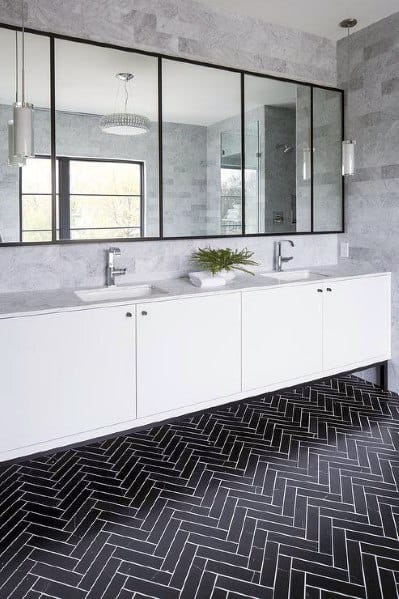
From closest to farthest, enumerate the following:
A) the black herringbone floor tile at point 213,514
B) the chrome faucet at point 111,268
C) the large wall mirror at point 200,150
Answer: the black herringbone floor tile at point 213,514, the chrome faucet at point 111,268, the large wall mirror at point 200,150

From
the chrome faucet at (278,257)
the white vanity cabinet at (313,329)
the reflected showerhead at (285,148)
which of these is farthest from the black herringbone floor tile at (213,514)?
the reflected showerhead at (285,148)

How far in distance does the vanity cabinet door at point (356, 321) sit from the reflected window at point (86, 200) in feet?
4.66

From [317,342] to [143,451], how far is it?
4.55ft

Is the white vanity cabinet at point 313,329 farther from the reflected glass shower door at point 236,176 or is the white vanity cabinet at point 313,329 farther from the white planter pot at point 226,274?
the reflected glass shower door at point 236,176

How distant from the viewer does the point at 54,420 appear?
2469mm

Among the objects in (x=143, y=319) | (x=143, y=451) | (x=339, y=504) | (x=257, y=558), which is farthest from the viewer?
(x=143, y=451)

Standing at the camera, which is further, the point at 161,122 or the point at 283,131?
the point at 283,131

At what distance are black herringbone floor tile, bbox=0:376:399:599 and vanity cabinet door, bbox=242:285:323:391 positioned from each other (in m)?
0.34

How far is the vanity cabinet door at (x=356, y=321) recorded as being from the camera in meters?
3.50

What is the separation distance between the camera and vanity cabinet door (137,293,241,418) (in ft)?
8.94

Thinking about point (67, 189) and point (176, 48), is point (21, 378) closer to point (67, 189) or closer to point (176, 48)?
point (67, 189)

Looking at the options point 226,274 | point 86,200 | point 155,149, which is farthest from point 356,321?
point 86,200

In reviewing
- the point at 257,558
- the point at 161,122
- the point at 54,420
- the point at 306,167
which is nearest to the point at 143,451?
the point at 54,420

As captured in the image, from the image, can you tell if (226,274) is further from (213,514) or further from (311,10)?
(311,10)
